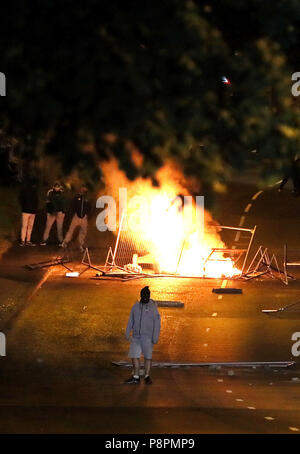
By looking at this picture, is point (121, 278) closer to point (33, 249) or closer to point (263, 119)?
point (33, 249)

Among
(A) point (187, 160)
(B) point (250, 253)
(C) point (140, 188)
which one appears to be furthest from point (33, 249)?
(A) point (187, 160)

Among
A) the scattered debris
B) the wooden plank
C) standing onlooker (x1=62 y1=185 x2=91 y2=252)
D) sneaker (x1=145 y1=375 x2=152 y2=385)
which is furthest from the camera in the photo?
→ standing onlooker (x1=62 y1=185 x2=91 y2=252)

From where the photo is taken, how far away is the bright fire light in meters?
25.1

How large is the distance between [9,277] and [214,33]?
1456 centimetres

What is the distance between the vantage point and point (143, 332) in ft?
55.0

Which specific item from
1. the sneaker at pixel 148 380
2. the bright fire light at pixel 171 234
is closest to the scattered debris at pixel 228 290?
the bright fire light at pixel 171 234

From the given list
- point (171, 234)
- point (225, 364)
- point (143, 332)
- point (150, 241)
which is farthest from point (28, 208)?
point (143, 332)

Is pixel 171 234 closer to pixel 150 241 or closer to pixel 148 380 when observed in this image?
pixel 150 241

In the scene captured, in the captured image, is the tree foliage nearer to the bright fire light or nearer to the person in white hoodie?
the person in white hoodie

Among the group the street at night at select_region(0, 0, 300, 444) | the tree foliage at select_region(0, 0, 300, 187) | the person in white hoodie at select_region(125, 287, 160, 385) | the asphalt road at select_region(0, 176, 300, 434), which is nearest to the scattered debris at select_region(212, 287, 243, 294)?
the street at night at select_region(0, 0, 300, 444)

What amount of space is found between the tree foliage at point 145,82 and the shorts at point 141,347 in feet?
19.7

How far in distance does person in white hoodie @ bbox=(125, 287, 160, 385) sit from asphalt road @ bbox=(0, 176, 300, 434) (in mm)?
335

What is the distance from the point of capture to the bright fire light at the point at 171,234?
2511cm

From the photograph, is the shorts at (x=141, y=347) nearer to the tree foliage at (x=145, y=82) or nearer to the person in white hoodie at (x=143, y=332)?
the person in white hoodie at (x=143, y=332)
